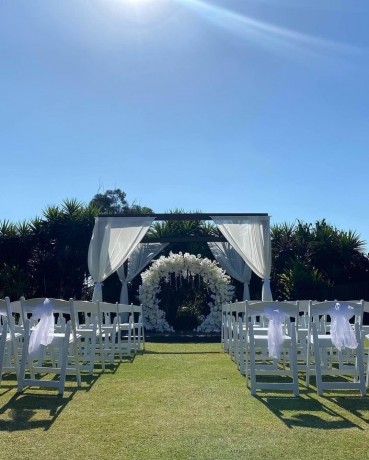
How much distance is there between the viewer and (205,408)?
4445 mm

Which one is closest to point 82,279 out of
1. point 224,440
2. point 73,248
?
point 73,248

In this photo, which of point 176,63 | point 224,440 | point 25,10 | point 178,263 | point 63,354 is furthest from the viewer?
point 178,263

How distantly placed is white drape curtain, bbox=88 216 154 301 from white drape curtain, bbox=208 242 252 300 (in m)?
2.69

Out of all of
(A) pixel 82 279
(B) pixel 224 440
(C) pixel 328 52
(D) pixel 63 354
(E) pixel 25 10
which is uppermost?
(E) pixel 25 10

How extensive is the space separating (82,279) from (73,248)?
41.3 inches

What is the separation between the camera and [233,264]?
14594 millimetres

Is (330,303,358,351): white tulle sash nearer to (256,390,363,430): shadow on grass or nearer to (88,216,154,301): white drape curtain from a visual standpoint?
(256,390,363,430): shadow on grass

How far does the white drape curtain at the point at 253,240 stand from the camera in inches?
494

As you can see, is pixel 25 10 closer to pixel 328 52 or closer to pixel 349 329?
pixel 328 52

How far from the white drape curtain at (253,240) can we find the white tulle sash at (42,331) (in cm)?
763

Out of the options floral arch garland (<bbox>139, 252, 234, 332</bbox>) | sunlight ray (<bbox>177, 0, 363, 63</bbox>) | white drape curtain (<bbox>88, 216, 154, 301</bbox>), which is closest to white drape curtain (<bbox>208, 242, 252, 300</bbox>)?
floral arch garland (<bbox>139, 252, 234, 332</bbox>)

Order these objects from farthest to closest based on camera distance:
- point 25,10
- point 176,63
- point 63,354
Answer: point 176,63
point 25,10
point 63,354

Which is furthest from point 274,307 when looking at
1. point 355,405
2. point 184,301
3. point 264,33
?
point 184,301

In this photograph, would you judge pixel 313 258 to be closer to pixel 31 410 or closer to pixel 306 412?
pixel 306 412
